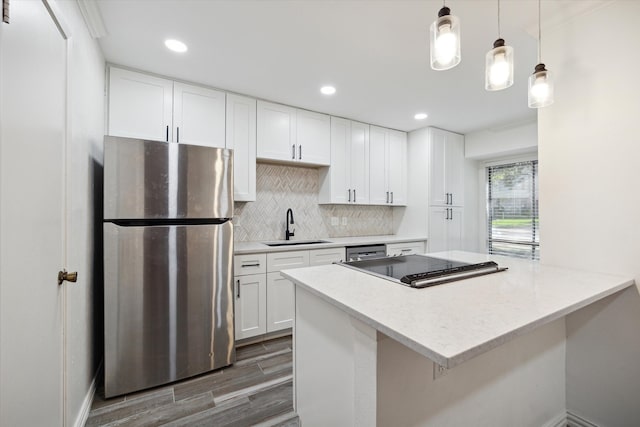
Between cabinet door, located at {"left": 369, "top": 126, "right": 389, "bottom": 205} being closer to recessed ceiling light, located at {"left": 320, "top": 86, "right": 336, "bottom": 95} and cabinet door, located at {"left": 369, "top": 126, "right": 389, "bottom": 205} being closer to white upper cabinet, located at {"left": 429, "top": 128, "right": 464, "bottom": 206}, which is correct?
white upper cabinet, located at {"left": 429, "top": 128, "right": 464, "bottom": 206}

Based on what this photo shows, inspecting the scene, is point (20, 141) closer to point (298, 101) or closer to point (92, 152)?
point (92, 152)

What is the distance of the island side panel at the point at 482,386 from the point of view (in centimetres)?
96

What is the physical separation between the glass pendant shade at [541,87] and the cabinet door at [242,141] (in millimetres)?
2240

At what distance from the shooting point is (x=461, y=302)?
37.8 inches

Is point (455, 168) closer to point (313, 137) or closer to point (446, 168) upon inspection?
point (446, 168)

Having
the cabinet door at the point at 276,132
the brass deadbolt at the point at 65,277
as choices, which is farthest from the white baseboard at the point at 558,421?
the cabinet door at the point at 276,132

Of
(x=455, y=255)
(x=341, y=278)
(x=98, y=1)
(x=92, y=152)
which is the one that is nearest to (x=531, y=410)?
(x=455, y=255)

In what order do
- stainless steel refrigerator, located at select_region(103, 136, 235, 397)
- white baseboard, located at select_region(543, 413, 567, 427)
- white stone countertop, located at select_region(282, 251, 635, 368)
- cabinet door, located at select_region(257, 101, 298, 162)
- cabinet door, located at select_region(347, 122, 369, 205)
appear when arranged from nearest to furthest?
white stone countertop, located at select_region(282, 251, 635, 368) < white baseboard, located at select_region(543, 413, 567, 427) < stainless steel refrigerator, located at select_region(103, 136, 235, 397) < cabinet door, located at select_region(257, 101, 298, 162) < cabinet door, located at select_region(347, 122, 369, 205)

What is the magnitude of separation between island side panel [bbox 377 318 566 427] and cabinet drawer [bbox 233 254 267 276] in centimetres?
177

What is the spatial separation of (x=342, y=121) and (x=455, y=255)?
2165 mm

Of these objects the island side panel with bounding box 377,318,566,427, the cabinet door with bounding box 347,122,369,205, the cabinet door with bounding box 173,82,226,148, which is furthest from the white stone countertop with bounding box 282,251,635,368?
the cabinet door with bounding box 347,122,369,205

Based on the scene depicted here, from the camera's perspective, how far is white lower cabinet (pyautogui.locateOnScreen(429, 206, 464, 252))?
372 cm

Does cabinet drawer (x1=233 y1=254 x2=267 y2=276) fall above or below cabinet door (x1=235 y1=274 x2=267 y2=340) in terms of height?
above

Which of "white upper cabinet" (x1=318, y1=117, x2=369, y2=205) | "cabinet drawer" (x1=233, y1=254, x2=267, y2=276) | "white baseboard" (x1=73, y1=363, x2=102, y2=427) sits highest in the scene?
"white upper cabinet" (x1=318, y1=117, x2=369, y2=205)
